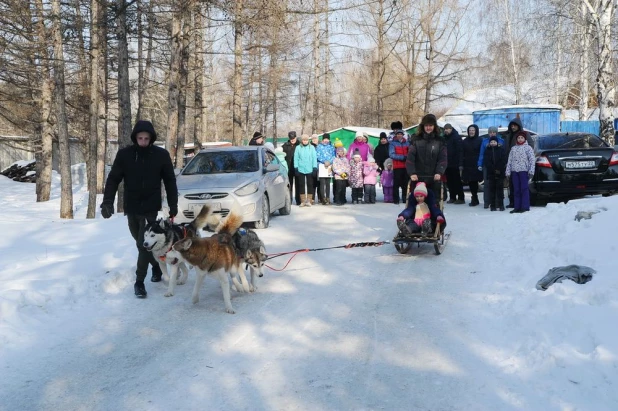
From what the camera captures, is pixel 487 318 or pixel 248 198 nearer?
pixel 487 318

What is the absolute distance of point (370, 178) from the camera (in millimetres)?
16500

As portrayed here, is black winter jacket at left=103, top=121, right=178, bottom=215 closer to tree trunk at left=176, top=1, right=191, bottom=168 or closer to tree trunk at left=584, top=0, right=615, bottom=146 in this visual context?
tree trunk at left=176, top=1, right=191, bottom=168

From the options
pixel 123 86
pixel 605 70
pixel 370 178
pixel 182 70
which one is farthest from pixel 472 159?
pixel 123 86

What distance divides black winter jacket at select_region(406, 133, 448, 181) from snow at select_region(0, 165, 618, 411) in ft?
5.57

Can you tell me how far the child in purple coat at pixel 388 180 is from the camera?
16.3 m

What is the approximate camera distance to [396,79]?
43.8 metres

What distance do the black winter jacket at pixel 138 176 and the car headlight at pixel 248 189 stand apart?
4271mm

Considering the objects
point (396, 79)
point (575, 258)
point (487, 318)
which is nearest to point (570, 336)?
point (487, 318)

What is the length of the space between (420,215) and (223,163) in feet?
17.5

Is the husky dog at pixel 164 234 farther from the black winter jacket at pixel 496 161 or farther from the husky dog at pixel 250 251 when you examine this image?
the black winter jacket at pixel 496 161

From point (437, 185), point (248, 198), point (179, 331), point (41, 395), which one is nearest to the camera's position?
point (41, 395)

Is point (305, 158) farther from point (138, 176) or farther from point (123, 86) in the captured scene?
point (138, 176)

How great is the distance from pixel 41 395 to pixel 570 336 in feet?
14.6

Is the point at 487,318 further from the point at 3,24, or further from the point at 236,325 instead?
the point at 3,24
